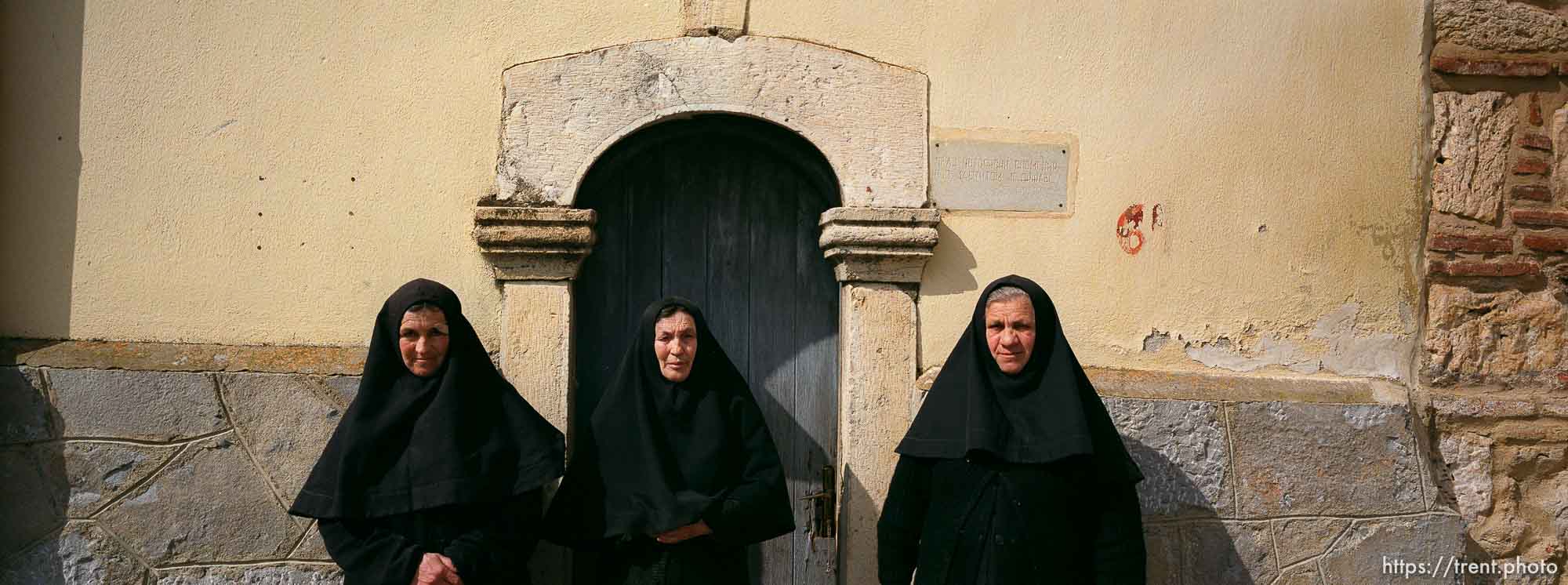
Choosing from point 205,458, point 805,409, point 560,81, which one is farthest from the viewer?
point 805,409

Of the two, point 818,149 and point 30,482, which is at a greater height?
point 818,149

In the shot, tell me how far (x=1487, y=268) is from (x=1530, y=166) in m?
0.40

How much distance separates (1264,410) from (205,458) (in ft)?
11.2

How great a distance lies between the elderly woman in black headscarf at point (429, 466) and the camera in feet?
9.30

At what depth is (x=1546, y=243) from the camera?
3.74m

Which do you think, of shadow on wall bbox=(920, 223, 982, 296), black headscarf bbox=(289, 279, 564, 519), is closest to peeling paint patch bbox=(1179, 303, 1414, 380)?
shadow on wall bbox=(920, 223, 982, 296)

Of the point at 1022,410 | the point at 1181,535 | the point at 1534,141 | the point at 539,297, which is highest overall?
the point at 1534,141

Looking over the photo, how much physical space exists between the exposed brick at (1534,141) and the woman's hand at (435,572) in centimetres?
383

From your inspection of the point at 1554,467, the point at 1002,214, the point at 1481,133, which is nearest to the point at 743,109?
the point at 1002,214

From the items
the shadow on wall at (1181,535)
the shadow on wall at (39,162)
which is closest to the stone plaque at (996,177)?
the shadow on wall at (1181,535)

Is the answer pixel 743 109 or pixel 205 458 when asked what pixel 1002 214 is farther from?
pixel 205 458

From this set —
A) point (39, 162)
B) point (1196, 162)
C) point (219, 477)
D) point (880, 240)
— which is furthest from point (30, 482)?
point (1196, 162)

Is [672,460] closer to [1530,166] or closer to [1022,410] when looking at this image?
[1022,410]

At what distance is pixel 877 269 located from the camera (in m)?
3.57
